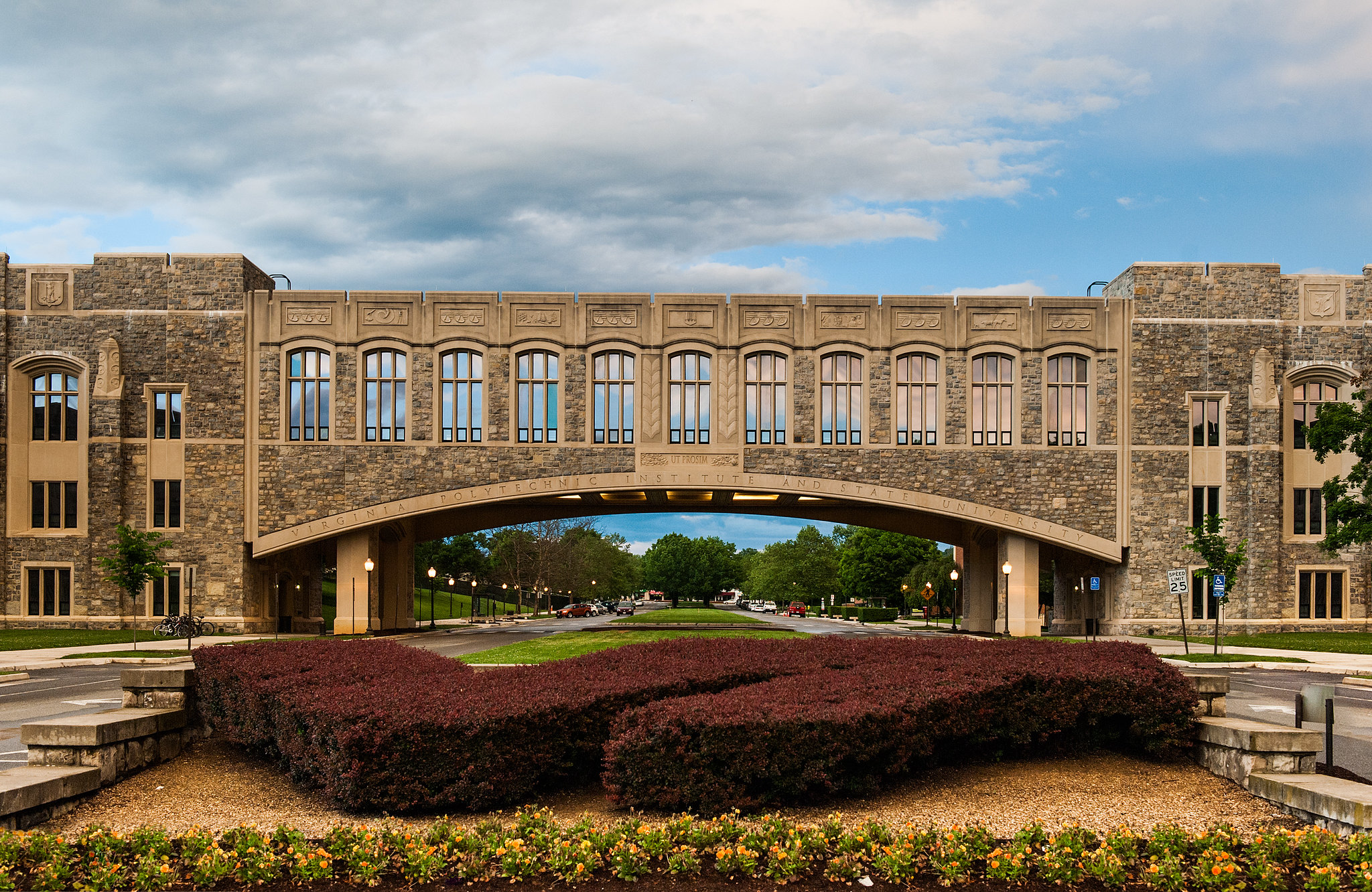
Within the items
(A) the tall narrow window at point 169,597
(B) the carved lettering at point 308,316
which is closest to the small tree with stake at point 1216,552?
(B) the carved lettering at point 308,316

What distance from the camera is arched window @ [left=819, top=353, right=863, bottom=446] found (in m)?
38.4

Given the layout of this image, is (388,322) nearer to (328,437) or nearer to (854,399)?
(328,437)

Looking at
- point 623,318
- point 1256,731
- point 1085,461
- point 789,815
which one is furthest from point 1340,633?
point 789,815

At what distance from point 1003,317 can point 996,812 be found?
3264 cm

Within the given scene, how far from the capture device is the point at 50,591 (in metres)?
37.6

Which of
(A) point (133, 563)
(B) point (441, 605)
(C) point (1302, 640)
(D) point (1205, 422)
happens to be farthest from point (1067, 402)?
(B) point (441, 605)

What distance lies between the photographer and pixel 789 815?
26.6 ft

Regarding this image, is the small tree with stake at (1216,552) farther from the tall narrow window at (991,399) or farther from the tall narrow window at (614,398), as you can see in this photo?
the tall narrow window at (614,398)

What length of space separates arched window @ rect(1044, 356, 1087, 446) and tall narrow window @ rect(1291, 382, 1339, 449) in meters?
8.26

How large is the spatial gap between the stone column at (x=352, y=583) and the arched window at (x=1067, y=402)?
91.7 feet

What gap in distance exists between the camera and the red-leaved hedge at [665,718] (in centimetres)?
795

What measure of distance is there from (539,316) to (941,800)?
3210 cm

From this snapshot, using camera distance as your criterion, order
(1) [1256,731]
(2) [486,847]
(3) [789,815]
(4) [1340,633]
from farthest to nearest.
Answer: (4) [1340,633], (1) [1256,731], (3) [789,815], (2) [486,847]

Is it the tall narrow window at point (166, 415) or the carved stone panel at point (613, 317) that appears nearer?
the tall narrow window at point (166, 415)
